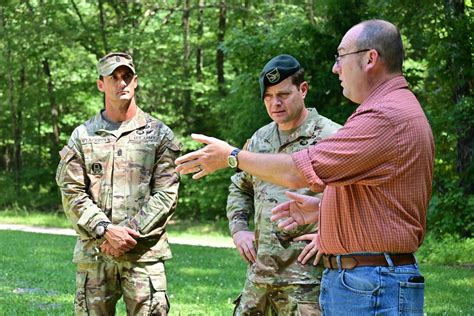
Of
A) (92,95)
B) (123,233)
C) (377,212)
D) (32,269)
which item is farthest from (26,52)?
(377,212)

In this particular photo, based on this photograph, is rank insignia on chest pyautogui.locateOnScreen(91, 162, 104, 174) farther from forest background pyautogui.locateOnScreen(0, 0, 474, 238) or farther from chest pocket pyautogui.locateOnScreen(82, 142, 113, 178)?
forest background pyautogui.locateOnScreen(0, 0, 474, 238)

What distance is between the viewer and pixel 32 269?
12.2 meters

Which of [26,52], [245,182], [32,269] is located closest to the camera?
[245,182]

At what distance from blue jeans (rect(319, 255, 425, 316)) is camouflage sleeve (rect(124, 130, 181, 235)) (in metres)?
1.91

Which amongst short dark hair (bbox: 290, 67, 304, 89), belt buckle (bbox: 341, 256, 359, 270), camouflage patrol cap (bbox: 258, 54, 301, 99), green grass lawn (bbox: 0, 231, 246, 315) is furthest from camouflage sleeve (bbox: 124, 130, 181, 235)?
green grass lawn (bbox: 0, 231, 246, 315)

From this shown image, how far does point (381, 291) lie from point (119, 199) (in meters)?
2.23

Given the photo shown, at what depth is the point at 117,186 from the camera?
4.79 metres

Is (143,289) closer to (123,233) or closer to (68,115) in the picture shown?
(123,233)

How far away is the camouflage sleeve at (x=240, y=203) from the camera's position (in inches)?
178

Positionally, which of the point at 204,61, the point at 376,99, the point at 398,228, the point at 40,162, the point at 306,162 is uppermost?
the point at 204,61

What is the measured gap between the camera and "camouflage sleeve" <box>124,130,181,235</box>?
4754 millimetres

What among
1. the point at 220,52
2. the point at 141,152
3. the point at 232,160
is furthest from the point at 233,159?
the point at 220,52

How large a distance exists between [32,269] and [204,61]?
20473 mm

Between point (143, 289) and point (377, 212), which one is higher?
point (377, 212)
